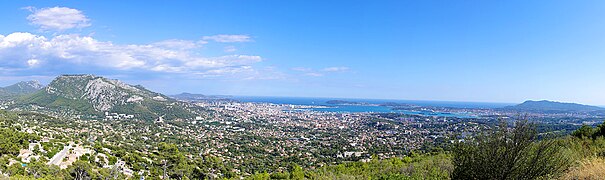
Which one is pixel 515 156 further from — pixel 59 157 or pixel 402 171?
pixel 59 157

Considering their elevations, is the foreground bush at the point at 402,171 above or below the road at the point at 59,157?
above

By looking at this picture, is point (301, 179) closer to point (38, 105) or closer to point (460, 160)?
point (460, 160)

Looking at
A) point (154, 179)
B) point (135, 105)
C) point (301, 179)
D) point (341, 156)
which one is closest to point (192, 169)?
point (154, 179)

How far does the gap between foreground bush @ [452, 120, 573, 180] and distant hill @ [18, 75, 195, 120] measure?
283ft

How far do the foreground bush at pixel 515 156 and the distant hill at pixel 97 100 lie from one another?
86380 millimetres

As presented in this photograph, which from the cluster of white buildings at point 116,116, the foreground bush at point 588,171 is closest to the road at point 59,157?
the foreground bush at point 588,171

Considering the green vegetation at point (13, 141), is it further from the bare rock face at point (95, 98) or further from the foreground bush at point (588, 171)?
the bare rock face at point (95, 98)

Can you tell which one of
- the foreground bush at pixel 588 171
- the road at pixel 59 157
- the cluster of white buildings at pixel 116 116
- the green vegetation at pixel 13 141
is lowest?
the cluster of white buildings at pixel 116 116

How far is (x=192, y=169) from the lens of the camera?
100 ft

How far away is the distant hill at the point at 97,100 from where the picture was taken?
8612 centimetres

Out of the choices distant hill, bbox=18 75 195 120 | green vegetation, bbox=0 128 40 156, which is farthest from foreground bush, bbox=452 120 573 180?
distant hill, bbox=18 75 195 120

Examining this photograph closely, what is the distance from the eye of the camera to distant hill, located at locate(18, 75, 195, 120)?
3391 inches

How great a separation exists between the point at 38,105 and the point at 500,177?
359 feet

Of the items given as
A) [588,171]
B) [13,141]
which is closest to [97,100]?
[13,141]
